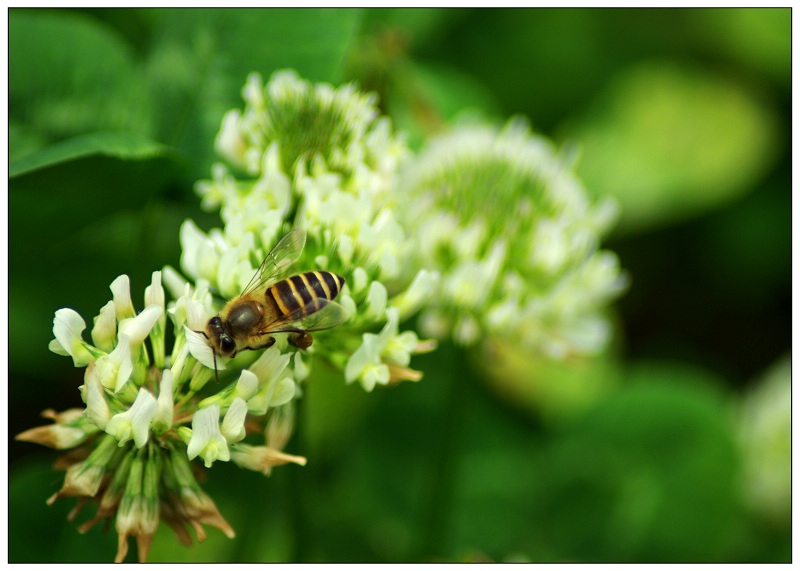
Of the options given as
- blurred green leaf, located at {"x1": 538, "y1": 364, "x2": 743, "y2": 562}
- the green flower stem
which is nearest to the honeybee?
the green flower stem

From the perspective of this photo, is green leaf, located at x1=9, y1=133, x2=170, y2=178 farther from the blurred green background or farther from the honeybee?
the honeybee

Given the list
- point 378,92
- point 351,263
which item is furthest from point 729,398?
point 351,263

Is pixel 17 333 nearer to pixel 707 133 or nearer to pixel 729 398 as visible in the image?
pixel 729 398

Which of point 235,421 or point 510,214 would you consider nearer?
point 235,421

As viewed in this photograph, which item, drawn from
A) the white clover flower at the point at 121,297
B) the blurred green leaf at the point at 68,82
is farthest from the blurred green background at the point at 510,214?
the white clover flower at the point at 121,297

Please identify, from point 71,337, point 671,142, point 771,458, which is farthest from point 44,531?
point 671,142

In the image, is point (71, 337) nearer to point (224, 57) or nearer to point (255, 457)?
point (255, 457)
